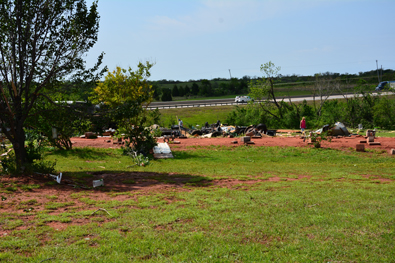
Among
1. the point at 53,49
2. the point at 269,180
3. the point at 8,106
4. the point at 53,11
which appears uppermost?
the point at 53,11

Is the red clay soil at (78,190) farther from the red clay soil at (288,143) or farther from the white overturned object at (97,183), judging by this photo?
the red clay soil at (288,143)

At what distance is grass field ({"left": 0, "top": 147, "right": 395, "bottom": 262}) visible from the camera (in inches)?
215

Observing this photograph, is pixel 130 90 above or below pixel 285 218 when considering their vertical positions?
above

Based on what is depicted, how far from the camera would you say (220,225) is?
6723mm

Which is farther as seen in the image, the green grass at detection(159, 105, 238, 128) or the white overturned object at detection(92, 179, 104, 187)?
the green grass at detection(159, 105, 238, 128)

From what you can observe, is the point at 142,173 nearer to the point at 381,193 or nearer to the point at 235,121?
the point at 381,193

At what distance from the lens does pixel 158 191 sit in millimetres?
9898

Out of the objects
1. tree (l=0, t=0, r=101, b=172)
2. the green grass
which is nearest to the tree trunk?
tree (l=0, t=0, r=101, b=172)

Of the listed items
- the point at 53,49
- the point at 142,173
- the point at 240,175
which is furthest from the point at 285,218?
the point at 53,49

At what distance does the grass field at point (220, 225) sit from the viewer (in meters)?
5.47

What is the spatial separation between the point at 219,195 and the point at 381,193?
441 centimetres

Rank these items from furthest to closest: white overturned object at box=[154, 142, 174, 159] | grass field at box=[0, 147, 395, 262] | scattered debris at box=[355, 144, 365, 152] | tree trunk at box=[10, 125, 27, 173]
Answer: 1. scattered debris at box=[355, 144, 365, 152]
2. white overturned object at box=[154, 142, 174, 159]
3. tree trunk at box=[10, 125, 27, 173]
4. grass field at box=[0, 147, 395, 262]

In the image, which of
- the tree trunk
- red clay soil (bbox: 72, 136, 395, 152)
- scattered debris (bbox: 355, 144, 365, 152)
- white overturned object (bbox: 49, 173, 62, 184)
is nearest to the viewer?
white overturned object (bbox: 49, 173, 62, 184)

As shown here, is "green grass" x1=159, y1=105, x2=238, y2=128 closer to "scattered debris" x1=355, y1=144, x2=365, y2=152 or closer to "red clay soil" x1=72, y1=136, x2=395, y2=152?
"red clay soil" x1=72, y1=136, x2=395, y2=152
